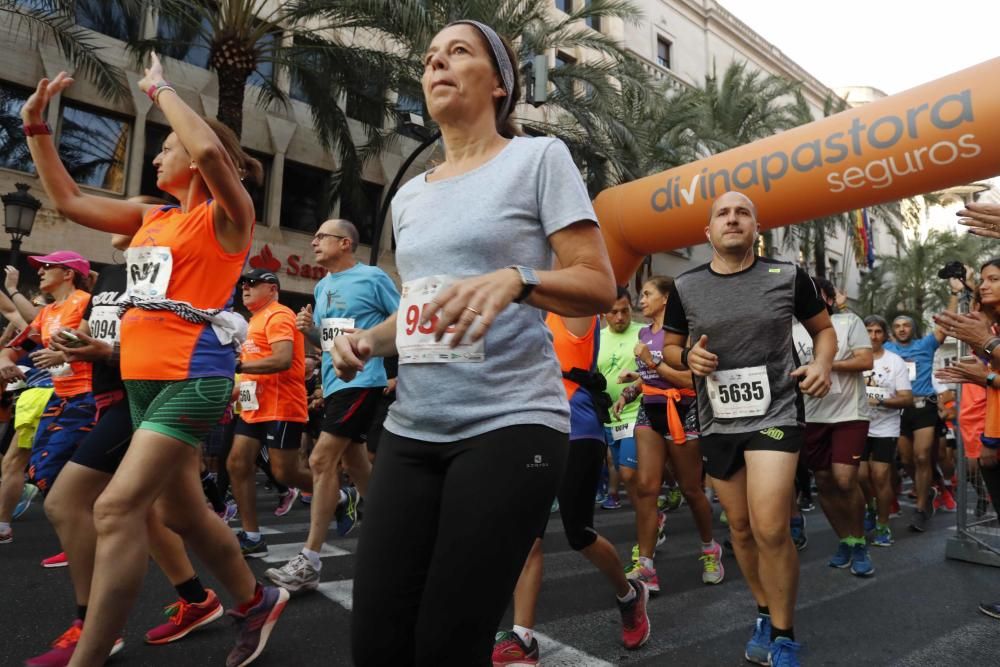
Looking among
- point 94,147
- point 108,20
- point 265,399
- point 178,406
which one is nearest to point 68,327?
point 265,399

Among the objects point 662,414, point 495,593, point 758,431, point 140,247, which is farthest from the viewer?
point 662,414

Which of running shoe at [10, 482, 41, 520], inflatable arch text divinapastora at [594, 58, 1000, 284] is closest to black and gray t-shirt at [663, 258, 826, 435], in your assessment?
inflatable arch text divinapastora at [594, 58, 1000, 284]

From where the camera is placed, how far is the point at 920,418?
8.22 m

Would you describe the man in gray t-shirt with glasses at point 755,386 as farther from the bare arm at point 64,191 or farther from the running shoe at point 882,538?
the running shoe at point 882,538

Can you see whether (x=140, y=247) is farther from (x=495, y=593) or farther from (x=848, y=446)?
(x=848, y=446)

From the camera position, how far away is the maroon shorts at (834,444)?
5176 millimetres

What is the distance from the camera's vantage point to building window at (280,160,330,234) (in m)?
18.5

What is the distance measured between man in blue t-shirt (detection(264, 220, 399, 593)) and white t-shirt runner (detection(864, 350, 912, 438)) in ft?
15.4

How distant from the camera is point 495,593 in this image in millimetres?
1443

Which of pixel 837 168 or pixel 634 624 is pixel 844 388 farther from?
pixel 634 624

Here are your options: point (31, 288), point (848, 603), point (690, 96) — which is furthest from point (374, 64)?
point (848, 603)

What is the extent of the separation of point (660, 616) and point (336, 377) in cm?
226

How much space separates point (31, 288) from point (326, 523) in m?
12.0

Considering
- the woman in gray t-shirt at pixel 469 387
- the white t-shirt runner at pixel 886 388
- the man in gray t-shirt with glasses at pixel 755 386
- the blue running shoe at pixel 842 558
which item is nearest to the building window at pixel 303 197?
the white t-shirt runner at pixel 886 388
